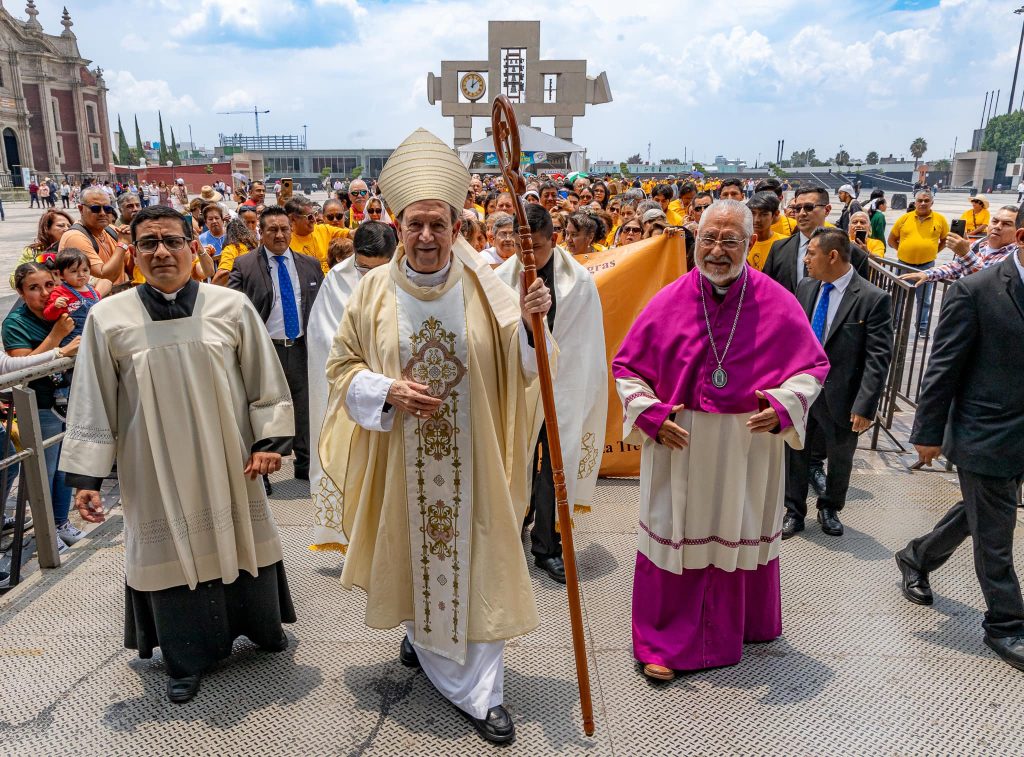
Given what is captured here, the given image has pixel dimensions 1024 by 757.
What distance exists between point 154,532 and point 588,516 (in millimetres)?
2909

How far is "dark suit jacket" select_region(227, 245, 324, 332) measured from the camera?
566 centimetres

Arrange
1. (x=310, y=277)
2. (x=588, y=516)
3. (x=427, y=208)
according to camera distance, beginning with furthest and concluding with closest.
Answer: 1. (x=310, y=277)
2. (x=588, y=516)
3. (x=427, y=208)

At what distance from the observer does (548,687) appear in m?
3.31

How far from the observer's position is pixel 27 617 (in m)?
3.84

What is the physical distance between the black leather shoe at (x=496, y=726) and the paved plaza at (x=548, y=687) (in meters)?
0.05

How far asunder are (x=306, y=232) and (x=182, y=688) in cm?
527

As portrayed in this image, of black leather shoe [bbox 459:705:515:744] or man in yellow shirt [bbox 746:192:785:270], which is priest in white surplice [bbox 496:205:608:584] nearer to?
black leather shoe [bbox 459:705:515:744]

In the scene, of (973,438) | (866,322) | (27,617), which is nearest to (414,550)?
(27,617)

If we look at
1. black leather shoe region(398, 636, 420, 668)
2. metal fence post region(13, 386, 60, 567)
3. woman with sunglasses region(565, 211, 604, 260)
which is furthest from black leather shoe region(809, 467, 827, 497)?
metal fence post region(13, 386, 60, 567)

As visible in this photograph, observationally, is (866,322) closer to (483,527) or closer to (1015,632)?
(1015,632)

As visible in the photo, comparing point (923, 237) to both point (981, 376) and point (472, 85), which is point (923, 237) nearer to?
point (981, 376)

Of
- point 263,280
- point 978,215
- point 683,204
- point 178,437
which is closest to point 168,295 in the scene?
point 178,437

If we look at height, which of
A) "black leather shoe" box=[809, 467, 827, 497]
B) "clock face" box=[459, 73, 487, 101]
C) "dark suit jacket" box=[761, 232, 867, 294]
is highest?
"clock face" box=[459, 73, 487, 101]

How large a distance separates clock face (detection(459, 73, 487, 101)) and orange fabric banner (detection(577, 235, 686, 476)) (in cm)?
4851
